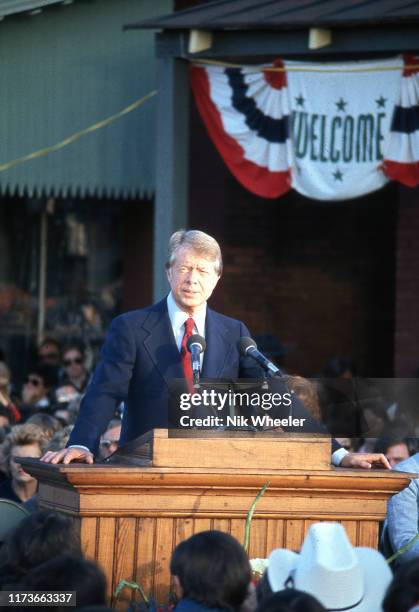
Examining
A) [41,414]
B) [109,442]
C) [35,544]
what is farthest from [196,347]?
[41,414]

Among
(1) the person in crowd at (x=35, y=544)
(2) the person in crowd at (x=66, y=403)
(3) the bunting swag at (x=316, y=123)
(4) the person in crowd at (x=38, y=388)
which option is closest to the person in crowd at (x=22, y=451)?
(2) the person in crowd at (x=66, y=403)

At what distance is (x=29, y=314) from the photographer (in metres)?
13.9

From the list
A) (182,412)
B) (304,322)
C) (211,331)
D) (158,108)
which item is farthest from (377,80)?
(182,412)

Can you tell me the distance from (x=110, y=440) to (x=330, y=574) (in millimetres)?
4141

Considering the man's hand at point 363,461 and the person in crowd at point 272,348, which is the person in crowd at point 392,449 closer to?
the man's hand at point 363,461

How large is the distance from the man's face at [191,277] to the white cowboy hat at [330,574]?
1391 mm

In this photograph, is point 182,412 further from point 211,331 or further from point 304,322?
point 304,322

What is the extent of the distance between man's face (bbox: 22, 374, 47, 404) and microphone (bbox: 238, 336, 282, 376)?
679cm

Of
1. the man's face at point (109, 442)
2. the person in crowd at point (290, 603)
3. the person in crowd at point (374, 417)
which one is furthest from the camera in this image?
the man's face at point (109, 442)

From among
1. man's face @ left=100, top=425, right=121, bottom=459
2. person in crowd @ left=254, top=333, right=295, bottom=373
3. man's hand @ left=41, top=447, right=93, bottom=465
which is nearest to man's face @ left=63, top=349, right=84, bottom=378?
person in crowd @ left=254, top=333, right=295, bottom=373

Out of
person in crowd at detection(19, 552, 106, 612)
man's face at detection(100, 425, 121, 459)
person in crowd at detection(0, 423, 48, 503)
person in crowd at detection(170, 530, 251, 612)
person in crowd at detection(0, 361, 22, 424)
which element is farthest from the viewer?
person in crowd at detection(0, 361, 22, 424)

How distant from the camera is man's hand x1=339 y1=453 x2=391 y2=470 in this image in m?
5.08

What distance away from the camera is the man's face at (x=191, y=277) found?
18.0ft

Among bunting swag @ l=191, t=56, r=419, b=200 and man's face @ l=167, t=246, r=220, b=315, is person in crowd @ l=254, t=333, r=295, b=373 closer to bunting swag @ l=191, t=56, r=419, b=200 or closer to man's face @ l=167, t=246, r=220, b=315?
bunting swag @ l=191, t=56, r=419, b=200
